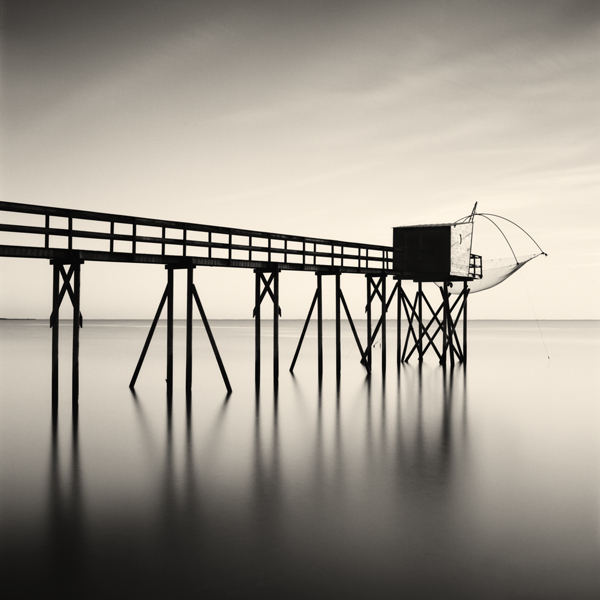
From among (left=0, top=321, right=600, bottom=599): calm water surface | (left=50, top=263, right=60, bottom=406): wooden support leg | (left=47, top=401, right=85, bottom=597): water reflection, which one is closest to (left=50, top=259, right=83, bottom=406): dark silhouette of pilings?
(left=50, top=263, right=60, bottom=406): wooden support leg

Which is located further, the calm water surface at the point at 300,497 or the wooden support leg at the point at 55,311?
the wooden support leg at the point at 55,311

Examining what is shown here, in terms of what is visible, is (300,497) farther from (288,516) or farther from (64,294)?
(64,294)

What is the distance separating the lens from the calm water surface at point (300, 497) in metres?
4.82

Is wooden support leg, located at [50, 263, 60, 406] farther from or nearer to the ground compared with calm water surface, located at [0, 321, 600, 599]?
farther from the ground

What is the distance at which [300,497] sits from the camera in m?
6.95

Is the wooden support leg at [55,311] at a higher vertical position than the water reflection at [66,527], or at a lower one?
higher

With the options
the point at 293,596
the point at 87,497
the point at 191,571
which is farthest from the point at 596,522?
the point at 87,497

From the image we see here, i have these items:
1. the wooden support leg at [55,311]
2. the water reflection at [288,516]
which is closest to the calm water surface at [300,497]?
the water reflection at [288,516]

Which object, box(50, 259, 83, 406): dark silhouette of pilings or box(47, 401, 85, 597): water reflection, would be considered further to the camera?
box(50, 259, 83, 406): dark silhouette of pilings

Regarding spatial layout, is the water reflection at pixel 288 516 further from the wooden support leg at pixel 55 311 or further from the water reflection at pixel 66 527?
the wooden support leg at pixel 55 311

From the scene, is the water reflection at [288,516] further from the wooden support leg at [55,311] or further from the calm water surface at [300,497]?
the wooden support leg at [55,311]

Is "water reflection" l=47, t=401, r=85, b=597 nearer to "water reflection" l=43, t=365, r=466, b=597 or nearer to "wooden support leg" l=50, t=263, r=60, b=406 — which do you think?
"water reflection" l=43, t=365, r=466, b=597

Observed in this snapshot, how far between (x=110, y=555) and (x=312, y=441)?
5.40 m

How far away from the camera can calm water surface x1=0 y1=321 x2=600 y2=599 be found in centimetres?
482
